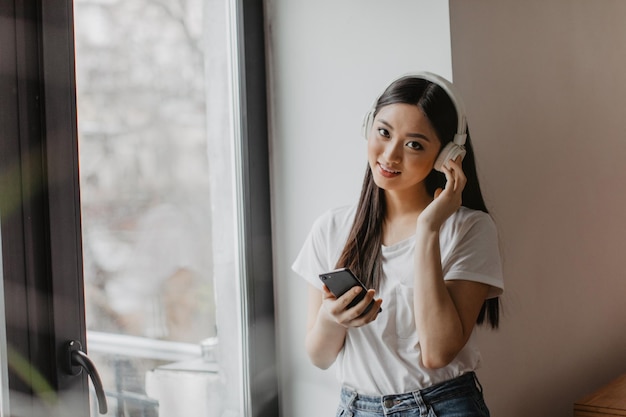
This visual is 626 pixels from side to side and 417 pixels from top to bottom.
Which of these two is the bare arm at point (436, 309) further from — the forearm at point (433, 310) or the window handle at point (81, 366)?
the window handle at point (81, 366)

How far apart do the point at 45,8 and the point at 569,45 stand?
5.00ft

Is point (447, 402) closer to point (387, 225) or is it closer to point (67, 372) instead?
point (387, 225)

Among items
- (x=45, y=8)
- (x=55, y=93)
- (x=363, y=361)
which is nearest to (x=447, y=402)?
(x=363, y=361)

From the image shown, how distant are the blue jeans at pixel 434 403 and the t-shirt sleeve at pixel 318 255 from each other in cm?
26

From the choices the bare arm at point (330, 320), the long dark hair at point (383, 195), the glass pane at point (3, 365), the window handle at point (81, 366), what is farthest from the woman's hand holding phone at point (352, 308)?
the glass pane at point (3, 365)

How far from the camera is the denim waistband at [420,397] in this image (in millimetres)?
1373

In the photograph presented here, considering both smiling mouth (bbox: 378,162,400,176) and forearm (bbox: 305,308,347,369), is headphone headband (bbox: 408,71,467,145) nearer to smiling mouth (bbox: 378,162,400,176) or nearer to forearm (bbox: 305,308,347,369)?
smiling mouth (bbox: 378,162,400,176)

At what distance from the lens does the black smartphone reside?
132 cm

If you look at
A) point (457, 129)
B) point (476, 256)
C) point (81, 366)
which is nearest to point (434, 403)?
point (476, 256)

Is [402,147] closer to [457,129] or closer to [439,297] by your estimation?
[457,129]

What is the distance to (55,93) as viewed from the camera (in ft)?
4.67

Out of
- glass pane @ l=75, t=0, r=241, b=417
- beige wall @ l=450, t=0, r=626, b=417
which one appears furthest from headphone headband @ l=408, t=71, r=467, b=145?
glass pane @ l=75, t=0, r=241, b=417

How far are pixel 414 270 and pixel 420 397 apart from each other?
24cm

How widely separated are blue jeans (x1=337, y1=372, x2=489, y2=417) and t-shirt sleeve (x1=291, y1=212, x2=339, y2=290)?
26 centimetres
